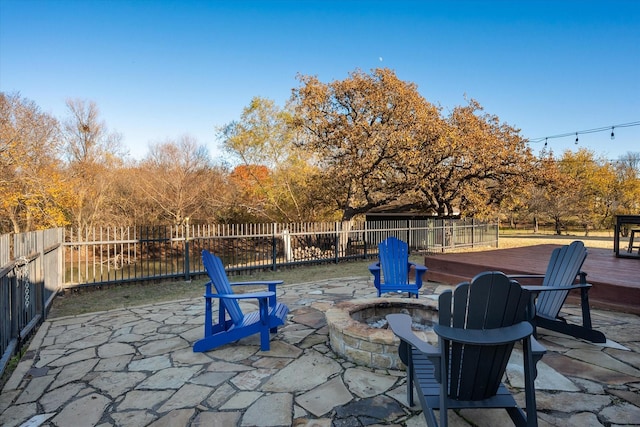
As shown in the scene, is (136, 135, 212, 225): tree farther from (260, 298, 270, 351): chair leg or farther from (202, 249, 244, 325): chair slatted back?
(260, 298, 270, 351): chair leg

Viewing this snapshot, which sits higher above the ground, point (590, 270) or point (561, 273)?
point (561, 273)

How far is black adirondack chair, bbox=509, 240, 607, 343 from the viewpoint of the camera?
10.8ft

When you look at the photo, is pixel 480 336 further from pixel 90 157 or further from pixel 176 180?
pixel 90 157

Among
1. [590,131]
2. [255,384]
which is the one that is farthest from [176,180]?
[590,131]

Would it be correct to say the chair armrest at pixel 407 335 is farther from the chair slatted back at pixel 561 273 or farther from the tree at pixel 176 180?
the tree at pixel 176 180

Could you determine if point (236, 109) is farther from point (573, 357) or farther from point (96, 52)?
point (573, 357)

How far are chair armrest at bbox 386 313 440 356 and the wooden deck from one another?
4.11 m

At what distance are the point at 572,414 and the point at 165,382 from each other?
2832 millimetres

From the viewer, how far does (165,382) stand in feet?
8.75

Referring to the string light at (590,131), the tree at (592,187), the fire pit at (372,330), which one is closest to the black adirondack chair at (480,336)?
the fire pit at (372,330)

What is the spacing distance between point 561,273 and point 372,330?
2073 mm

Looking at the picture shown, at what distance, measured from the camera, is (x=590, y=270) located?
5.59 m

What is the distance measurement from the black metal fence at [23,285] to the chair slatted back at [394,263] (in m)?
4.21

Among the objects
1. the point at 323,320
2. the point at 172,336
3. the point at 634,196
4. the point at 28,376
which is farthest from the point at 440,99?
the point at 634,196
